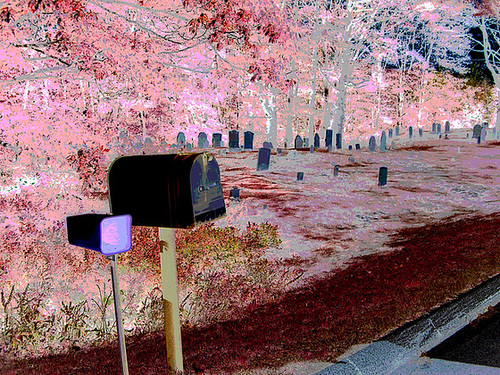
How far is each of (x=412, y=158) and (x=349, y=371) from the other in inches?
805

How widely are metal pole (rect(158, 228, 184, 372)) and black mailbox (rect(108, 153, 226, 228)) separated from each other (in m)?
0.16

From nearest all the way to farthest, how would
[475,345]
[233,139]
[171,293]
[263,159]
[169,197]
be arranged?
[169,197] < [171,293] < [475,345] < [263,159] < [233,139]

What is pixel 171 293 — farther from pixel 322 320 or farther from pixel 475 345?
pixel 475 345

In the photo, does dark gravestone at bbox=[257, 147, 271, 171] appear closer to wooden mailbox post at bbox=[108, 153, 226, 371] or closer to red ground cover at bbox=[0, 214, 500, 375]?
red ground cover at bbox=[0, 214, 500, 375]

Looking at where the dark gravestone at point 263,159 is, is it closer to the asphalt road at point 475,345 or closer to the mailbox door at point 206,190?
the asphalt road at point 475,345

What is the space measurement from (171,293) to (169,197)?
68cm

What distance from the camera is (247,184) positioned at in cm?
1411

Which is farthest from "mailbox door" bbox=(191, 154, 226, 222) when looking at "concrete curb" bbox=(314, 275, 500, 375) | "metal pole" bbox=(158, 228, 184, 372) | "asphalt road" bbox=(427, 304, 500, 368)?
"asphalt road" bbox=(427, 304, 500, 368)

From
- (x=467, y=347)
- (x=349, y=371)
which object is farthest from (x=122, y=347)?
(x=467, y=347)

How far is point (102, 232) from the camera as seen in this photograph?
7.56 feet

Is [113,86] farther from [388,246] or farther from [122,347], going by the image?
[122,347]

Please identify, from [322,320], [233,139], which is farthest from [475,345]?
[233,139]

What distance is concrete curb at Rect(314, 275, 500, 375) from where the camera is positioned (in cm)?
324

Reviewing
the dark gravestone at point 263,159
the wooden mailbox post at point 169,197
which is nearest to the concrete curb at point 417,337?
the wooden mailbox post at point 169,197
